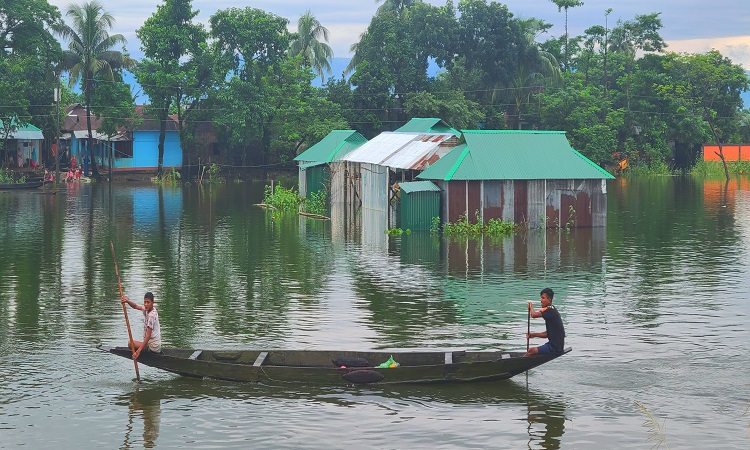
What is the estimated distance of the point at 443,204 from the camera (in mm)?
47438

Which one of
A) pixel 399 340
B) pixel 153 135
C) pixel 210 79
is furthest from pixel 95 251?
pixel 153 135

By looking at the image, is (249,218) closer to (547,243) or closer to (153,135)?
(547,243)

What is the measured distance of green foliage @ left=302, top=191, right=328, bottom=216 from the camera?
2333 inches

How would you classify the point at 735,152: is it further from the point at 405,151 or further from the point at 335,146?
the point at 405,151

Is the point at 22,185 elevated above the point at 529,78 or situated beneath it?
situated beneath

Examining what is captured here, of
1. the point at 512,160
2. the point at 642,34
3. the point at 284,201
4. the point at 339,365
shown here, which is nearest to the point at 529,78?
the point at 642,34

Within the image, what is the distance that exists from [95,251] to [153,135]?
169 ft

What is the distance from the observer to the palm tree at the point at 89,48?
81.6 m

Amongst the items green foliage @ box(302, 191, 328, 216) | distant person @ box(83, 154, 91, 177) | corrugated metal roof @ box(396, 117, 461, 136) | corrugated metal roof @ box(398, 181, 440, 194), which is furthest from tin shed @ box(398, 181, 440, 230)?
distant person @ box(83, 154, 91, 177)

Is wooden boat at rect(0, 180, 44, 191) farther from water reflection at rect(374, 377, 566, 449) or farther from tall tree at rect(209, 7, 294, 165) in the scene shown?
water reflection at rect(374, 377, 566, 449)

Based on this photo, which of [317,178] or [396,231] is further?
[317,178]

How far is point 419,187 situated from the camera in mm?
46938

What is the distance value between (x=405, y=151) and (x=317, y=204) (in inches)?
393

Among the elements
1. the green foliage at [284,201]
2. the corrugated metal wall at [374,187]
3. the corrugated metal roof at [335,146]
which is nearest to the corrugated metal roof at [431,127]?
the corrugated metal wall at [374,187]
